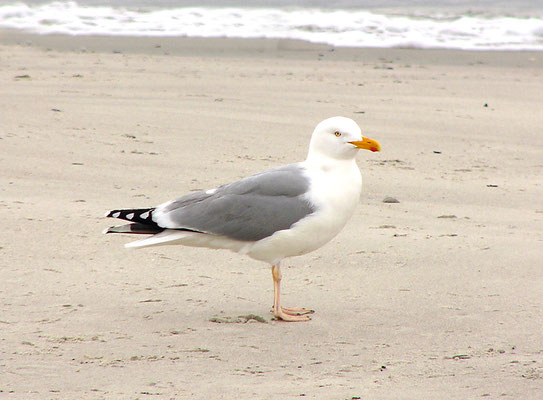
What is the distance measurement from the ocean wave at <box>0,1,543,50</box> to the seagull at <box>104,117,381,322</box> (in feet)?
36.5

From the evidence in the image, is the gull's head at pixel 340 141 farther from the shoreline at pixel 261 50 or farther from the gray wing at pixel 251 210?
the shoreline at pixel 261 50

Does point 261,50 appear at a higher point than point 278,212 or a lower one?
higher

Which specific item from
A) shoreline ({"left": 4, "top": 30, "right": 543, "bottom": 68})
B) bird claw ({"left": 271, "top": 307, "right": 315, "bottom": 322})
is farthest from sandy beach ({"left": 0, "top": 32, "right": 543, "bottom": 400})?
shoreline ({"left": 4, "top": 30, "right": 543, "bottom": 68})

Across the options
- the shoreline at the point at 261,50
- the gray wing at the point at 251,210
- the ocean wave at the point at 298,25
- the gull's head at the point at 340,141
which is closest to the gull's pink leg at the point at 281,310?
the gray wing at the point at 251,210

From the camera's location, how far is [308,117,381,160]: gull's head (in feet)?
14.0

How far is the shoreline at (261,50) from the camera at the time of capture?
13547mm

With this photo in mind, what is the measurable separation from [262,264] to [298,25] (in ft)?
43.2

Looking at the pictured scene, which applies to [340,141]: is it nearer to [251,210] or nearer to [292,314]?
[251,210]

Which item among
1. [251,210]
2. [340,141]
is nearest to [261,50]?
[340,141]

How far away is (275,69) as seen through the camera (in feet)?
40.1

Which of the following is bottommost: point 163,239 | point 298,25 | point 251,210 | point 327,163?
point 163,239

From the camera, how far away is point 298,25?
17641 millimetres

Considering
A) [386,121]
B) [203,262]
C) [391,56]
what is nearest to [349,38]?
[391,56]

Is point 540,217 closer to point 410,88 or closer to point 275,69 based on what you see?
point 410,88
